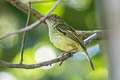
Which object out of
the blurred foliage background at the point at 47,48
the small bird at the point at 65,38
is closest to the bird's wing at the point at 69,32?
the small bird at the point at 65,38

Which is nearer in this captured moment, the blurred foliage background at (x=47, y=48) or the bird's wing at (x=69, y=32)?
the bird's wing at (x=69, y=32)

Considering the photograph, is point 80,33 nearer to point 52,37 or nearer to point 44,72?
point 52,37

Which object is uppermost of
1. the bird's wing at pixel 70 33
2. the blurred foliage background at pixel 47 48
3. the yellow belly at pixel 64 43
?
the bird's wing at pixel 70 33

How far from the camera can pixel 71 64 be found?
3096 mm

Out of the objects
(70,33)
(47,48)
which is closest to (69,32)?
(70,33)

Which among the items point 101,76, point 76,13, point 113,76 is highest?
point 113,76

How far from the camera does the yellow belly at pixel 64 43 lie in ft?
8.04

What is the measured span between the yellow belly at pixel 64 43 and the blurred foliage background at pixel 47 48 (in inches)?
10.1

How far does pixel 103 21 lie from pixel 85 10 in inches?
120

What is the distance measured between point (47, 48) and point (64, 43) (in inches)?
29.2

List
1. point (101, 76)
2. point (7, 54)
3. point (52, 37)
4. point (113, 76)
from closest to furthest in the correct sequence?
point (113, 76) < point (52, 37) < point (101, 76) < point (7, 54)

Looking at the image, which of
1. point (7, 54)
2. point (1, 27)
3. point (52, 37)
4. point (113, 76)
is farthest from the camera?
point (1, 27)

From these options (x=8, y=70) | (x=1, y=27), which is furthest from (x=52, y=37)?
(x=1, y=27)

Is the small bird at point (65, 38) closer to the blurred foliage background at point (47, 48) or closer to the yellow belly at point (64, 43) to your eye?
the yellow belly at point (64, 43)
